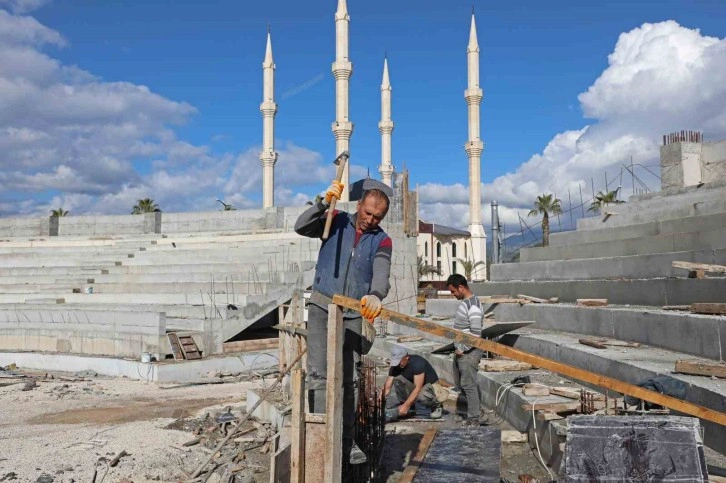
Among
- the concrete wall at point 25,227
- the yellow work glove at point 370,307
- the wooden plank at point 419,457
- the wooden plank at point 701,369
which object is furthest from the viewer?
the concrete wall at point 25,227

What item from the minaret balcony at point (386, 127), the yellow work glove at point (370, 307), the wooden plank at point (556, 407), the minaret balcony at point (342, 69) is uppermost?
the minaret balcony at point (342, 69)

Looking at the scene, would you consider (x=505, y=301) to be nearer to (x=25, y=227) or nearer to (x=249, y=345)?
(x=249, y=345)

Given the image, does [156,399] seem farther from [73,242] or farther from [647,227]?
[73,242]

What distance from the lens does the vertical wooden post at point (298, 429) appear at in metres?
3.30

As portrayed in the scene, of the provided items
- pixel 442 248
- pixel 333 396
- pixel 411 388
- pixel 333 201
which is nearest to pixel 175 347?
pixel 411 388

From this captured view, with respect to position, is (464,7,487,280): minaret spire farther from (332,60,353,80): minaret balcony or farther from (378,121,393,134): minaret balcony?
(332,60,353,80): minaret balcony

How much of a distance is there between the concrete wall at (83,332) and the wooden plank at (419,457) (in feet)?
21.9

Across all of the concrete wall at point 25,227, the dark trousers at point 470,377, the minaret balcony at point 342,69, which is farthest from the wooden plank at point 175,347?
the minaret balcony at point 342,69

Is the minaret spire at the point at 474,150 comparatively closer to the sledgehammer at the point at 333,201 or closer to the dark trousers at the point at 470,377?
the dark trousers at the point at 470,377

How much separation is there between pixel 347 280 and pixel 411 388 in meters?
3.45

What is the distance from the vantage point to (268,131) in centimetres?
3588

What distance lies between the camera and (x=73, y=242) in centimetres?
2250

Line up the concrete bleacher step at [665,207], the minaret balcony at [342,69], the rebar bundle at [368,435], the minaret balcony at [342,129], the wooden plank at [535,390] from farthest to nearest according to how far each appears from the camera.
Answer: the minaret balcony at [342,69] < the minaret balcony at [342,129] < the concrete bleacher step at [665,207] < the wooden plank at [535,390] < the rebar bundle at [368,435]

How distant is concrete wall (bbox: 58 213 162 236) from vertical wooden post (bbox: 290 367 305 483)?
69.3 feet
